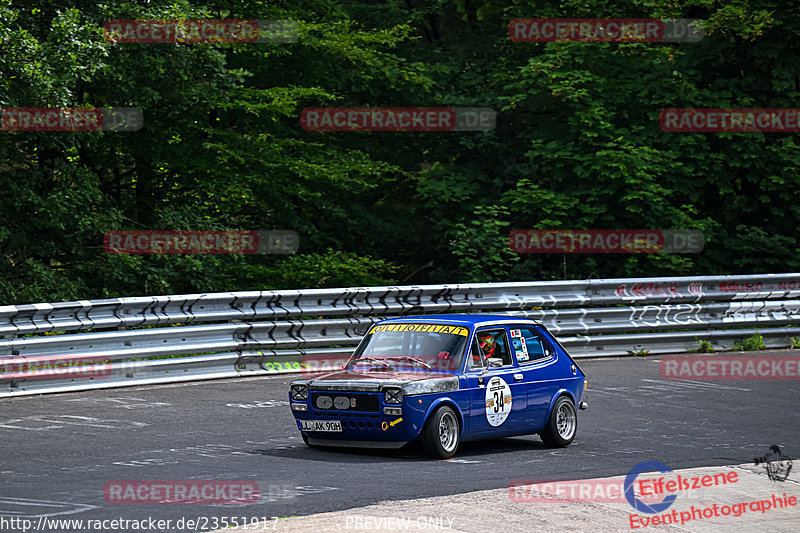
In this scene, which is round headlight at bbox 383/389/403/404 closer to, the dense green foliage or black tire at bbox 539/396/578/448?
black tire at bbox 539/396/578/448

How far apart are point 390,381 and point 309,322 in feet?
21.0

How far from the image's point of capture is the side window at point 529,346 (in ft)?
37.6

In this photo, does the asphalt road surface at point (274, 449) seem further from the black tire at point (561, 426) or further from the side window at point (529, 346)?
the side window at point (529, 346)

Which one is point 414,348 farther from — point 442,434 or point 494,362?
point 442,434

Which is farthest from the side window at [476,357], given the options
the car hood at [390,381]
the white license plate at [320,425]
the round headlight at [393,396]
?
the white license plate at [320,425]

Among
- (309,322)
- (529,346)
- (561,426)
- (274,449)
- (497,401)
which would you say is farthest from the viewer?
(309,322)

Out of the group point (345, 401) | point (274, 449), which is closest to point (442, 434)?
point (345, 401)

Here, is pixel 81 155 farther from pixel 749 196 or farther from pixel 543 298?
pixel 749 196

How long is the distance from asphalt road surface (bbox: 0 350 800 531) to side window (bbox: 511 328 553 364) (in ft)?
2.97

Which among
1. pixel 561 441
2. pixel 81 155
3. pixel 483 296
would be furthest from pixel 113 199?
pixel 561 441

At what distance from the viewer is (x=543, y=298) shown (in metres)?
18.6

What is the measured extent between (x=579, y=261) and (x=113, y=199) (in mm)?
10156

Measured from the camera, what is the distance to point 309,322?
1642 centimetres

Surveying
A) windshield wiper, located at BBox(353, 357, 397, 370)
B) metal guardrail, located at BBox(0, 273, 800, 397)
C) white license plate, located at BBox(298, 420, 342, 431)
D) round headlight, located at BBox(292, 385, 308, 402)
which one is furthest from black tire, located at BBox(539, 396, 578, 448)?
metal guardrail, located at BBox(0, 273, 800, 397)
